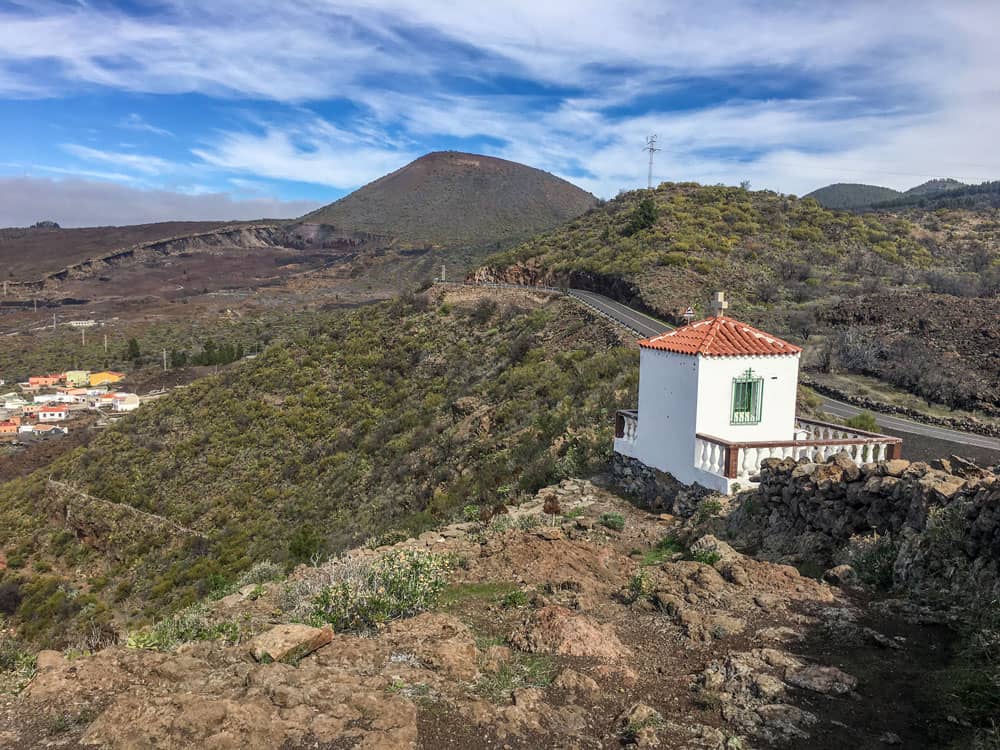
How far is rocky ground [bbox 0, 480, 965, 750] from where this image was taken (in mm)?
3713

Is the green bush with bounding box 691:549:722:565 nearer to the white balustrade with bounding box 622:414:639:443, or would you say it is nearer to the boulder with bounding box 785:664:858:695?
the boulder with bounding box 785:664:858:695

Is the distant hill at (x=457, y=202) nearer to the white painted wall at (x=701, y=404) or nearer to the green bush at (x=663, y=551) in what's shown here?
the white painted wall at (x=701, y=404)

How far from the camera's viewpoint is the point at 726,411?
900 centimetres

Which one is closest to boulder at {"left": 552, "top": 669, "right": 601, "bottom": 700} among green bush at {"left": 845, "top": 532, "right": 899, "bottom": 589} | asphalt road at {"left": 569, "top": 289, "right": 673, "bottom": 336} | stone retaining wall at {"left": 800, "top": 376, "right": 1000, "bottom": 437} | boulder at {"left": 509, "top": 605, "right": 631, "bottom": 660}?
boulder at {"left": 509, "top": 605, "right": 631, "bottom": 660}

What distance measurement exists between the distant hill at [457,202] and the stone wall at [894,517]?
102 metres

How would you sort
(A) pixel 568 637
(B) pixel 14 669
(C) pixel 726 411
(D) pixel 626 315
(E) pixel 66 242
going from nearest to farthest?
(A) pixel 568 637
(B) pixel 14 669
(C) pixel 726 411
(D) pixel 626 315
(E) pixel 66 242

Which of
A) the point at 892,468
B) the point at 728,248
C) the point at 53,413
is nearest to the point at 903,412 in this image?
the point at 892,468

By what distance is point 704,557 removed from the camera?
6742 millimetres

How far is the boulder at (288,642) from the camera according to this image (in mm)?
4727

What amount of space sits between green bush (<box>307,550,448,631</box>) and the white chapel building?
13.9 feet

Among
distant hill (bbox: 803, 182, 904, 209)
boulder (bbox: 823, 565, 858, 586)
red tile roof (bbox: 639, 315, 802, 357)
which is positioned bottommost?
boulder (bbox: 823, 565, 858, 586)

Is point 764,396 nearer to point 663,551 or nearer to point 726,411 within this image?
point 726,411

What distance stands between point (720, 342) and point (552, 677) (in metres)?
6.01

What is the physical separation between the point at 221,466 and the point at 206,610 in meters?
18.9
